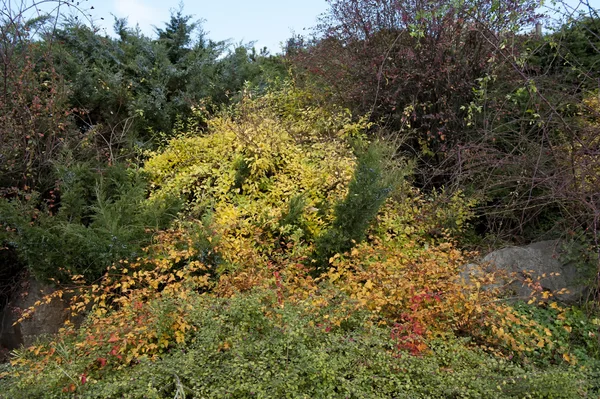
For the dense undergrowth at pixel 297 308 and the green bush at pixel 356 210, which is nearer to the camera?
the dense undergrowth at pixel 297 308

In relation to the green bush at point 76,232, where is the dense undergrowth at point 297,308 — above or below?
below

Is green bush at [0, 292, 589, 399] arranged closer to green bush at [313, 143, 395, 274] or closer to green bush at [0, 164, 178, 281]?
green bush at [0, 164, 178, 281]

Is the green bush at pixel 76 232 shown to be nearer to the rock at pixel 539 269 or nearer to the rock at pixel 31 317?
the rock at pixel 31 317

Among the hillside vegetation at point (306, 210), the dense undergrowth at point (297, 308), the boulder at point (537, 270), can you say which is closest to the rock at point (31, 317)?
the hillside vegetation at point (306, 210)

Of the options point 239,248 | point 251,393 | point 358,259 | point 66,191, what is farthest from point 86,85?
point 251,393

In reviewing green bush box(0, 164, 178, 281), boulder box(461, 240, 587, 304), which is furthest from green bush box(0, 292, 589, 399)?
boulder box(461, 240, 587, 304)

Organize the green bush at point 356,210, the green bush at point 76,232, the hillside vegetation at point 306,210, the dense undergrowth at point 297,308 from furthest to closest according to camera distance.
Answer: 1. the green bush at point 356,210
2. the green bush at point 76,232
3. the hillside vegetation at point 306,210
4. the dense undergrowth at point 297,308

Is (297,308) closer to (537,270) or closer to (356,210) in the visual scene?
(356,210)

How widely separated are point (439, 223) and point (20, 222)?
14.0 ft

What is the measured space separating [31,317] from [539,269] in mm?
4914

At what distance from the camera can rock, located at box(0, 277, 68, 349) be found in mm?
4711

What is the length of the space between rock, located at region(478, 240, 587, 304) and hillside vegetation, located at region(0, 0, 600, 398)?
118 mm

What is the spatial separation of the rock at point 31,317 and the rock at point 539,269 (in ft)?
12.9

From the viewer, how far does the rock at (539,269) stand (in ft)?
14.6
